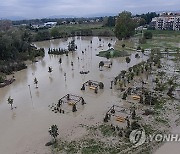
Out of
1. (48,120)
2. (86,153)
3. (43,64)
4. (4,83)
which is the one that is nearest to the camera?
(86,153)

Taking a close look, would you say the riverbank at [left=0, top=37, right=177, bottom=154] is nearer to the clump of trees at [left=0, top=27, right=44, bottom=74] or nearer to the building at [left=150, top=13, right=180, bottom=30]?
the clump of trees at [left=0, top=27, right=44, bottom=74]

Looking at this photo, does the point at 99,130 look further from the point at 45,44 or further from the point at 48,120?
the point at 45,44

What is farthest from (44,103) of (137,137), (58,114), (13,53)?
(13,53)

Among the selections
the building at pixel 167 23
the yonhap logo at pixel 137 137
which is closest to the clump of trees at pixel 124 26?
the building at pixel 167 23

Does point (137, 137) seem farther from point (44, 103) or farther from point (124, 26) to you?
point (124, 26)

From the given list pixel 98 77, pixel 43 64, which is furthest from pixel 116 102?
pixel 43 64

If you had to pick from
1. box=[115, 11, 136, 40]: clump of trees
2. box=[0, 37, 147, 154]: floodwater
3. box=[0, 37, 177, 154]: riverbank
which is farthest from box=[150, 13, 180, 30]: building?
box=[0, 37, 177, 154]: riverbank
